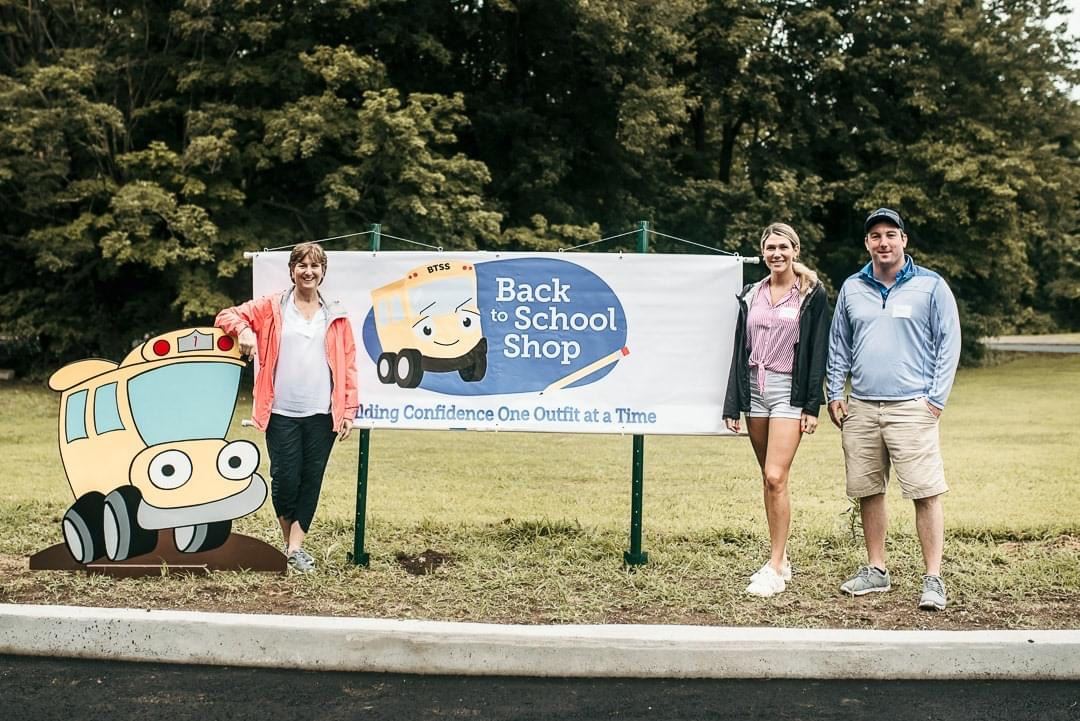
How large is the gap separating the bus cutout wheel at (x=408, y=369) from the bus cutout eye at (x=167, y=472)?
125 cm

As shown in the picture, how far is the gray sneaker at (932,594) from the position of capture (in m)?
4.81

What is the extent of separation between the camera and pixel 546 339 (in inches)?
227

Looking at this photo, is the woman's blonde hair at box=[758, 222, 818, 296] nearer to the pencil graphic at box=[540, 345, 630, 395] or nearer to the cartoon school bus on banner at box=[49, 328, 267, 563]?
the pencil graphic at box=[540, 345, 630, 395]

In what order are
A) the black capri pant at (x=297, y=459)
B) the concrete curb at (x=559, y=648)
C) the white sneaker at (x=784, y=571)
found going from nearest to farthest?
1. the concrete curb at (x=559, y=648)
2. the white sneaker at (x=784, y=571)
3. the black capri pant at (x=297, y=459)

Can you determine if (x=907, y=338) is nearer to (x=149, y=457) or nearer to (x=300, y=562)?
(x=300, y=562)

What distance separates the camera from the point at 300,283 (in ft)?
17.5

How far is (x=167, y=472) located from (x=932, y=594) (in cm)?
385

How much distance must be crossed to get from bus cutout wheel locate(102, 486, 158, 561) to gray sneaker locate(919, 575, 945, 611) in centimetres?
384

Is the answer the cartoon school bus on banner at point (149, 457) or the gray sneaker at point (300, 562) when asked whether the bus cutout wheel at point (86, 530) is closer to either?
the cartoon school bus on banner at point (149, 457)

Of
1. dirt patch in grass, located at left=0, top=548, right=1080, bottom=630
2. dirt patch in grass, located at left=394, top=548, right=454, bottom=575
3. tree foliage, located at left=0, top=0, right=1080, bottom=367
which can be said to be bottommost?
dirt patch in grass, located at left=394, top=548, right=454, bottom=575

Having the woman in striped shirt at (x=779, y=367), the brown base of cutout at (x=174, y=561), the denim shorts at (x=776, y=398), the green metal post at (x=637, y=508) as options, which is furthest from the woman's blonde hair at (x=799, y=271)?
the brown base of cutout at (x=174, y=561)

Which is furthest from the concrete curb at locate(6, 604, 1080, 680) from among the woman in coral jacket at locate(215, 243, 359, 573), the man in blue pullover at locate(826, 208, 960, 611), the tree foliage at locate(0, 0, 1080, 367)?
the tree foliage at locate(0, 0, 1080, 367)

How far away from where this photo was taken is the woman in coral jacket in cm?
530

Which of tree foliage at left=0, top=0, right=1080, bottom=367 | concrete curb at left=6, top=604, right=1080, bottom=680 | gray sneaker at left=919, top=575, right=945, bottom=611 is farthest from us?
tree foliage at left=0, top=0, right=1080, bottom=367
